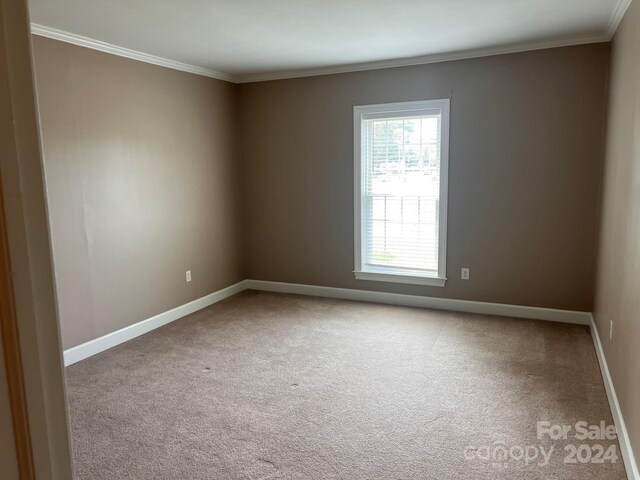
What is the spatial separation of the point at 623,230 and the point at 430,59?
2.47m

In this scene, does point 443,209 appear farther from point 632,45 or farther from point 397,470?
point 397,470

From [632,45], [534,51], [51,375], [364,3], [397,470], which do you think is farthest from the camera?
[534,51]

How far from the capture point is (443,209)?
4.62 m

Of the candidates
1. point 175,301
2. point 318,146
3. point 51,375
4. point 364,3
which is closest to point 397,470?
point 51,375

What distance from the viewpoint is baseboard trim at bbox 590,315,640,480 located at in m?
2.15

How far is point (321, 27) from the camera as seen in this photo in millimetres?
3471

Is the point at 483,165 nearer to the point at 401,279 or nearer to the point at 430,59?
the point at 430,59

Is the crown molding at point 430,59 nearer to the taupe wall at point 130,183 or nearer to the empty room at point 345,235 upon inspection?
the empty room at point 345,235

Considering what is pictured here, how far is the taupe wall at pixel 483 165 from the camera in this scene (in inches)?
160

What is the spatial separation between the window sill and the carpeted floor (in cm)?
40

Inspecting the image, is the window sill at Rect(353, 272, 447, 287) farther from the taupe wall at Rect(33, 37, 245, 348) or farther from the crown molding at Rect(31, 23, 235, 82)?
the crown molding at Rect(31, 23, 235, 82)

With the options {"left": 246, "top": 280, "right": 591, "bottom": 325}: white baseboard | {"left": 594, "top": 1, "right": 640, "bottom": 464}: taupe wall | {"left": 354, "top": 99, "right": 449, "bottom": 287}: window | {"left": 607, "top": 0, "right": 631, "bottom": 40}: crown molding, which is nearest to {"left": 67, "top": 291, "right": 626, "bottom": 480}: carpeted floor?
{"left": 246, "top": 280, "right": 591, "bottom": 325}: white baseboard

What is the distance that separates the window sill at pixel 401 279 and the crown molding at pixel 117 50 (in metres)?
2.64

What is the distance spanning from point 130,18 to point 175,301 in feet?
8.50
